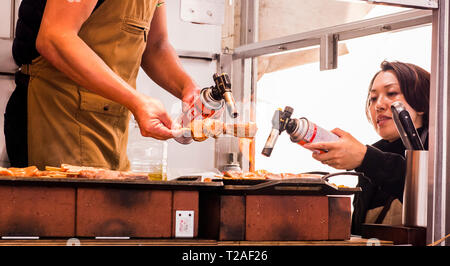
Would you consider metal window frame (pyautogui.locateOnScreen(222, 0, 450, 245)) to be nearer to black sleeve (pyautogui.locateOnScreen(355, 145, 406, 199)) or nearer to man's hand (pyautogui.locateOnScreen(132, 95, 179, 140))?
black sleeve (pyautogui.locateOnScreen(355, 145, 406, 199))

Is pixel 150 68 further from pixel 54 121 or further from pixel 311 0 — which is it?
pixel 311 0

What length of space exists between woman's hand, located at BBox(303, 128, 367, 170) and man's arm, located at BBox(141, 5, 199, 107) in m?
0.58

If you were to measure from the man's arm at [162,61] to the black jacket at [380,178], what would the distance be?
0.83 m

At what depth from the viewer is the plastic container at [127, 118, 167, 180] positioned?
94.6 inches

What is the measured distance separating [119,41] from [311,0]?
1111 mm

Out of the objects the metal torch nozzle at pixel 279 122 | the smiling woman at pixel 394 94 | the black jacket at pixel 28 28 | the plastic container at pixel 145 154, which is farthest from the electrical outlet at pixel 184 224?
the smiling woman at pixel 394 94

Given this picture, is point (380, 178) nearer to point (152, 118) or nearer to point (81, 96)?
point (152, 118)

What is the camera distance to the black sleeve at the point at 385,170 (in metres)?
2.24

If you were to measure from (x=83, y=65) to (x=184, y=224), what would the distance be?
1.76ft

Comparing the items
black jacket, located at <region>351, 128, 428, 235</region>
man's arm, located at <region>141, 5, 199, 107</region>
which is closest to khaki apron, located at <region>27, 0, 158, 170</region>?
man's arm, located at <region>141, 5, 199, 107</region>

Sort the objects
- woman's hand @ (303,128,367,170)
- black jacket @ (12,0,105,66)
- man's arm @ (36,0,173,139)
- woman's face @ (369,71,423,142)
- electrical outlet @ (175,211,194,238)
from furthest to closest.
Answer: woman's face @ (369,71,423,142), woman's hand @ (303,128,367,170), black jacket @ (12,0,105,66), man's arm @ (36,0,173,139), electrical outlet @ (175,211,194,238)

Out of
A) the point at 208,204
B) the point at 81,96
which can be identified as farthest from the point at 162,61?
the point at 208,204

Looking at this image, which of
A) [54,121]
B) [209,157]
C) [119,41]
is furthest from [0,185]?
[209,157]

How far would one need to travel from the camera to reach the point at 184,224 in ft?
4.62
